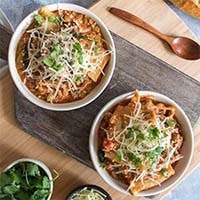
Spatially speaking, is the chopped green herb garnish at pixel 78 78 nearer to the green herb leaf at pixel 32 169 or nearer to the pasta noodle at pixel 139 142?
the pasta noodle at pixel 139 142

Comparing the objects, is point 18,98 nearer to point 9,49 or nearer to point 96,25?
point 9,49

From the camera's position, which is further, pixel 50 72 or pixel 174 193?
pixel 174 193

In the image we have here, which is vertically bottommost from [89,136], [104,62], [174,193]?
[174,193]

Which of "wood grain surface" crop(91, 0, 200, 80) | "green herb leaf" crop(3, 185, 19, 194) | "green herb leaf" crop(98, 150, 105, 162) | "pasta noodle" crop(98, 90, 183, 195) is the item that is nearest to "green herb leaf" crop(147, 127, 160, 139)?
"pasta noodle" crop(98, 90, 183, 195)

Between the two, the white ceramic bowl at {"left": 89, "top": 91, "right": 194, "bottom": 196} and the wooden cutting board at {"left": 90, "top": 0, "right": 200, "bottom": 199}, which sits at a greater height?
the wooden cutting board at {"left": 90, "top": 0, "right": 200, "bottom": 199}

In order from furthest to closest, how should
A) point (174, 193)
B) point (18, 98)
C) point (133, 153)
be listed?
point (174, 193) < point (18, 98) < point (133, 153)

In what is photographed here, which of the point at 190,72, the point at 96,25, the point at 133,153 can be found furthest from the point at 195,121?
the point at 96,25

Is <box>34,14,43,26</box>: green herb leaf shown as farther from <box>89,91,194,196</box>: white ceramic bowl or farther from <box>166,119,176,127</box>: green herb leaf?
<box>166,119,176,127</box>: green herb leaf
